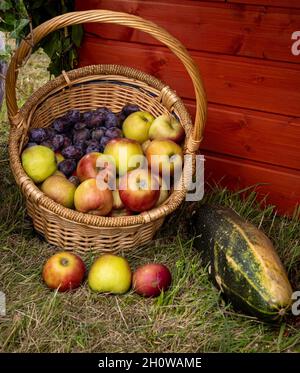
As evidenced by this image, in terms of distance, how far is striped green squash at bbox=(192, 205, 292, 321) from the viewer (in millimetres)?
1961

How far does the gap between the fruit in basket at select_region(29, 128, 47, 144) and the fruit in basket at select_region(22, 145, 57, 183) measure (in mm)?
91

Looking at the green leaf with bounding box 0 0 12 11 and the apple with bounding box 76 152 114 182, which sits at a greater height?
the green leaf with bounding box 0 0 12 11

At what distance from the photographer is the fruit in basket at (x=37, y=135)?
2.49 metres

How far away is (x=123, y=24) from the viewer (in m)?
2.23

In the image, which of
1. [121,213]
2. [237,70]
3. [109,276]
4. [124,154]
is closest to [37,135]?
[124,154]

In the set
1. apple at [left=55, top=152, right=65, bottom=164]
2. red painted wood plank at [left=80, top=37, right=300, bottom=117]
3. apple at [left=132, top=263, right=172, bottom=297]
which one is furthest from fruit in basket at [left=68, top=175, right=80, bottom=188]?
red painted wood plank at [left=80, top=37, right=300, bottom=117]

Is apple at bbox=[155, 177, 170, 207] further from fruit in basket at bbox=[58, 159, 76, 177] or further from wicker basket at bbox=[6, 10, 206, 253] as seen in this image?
fruit in basket at bbox=[58, 159, 76, 177]

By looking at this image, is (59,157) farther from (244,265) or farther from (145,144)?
(244,265)

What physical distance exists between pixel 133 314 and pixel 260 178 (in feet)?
3.81

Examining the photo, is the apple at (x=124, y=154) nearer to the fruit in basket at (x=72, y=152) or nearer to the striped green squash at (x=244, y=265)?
the fruit in basket at (x=72, y=152)

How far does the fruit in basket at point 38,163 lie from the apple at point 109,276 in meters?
0.46

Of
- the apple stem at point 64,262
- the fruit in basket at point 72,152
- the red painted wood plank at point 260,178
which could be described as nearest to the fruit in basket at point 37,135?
the fruit in basket at point 72,152

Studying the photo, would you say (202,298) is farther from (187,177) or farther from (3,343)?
(3,343)
